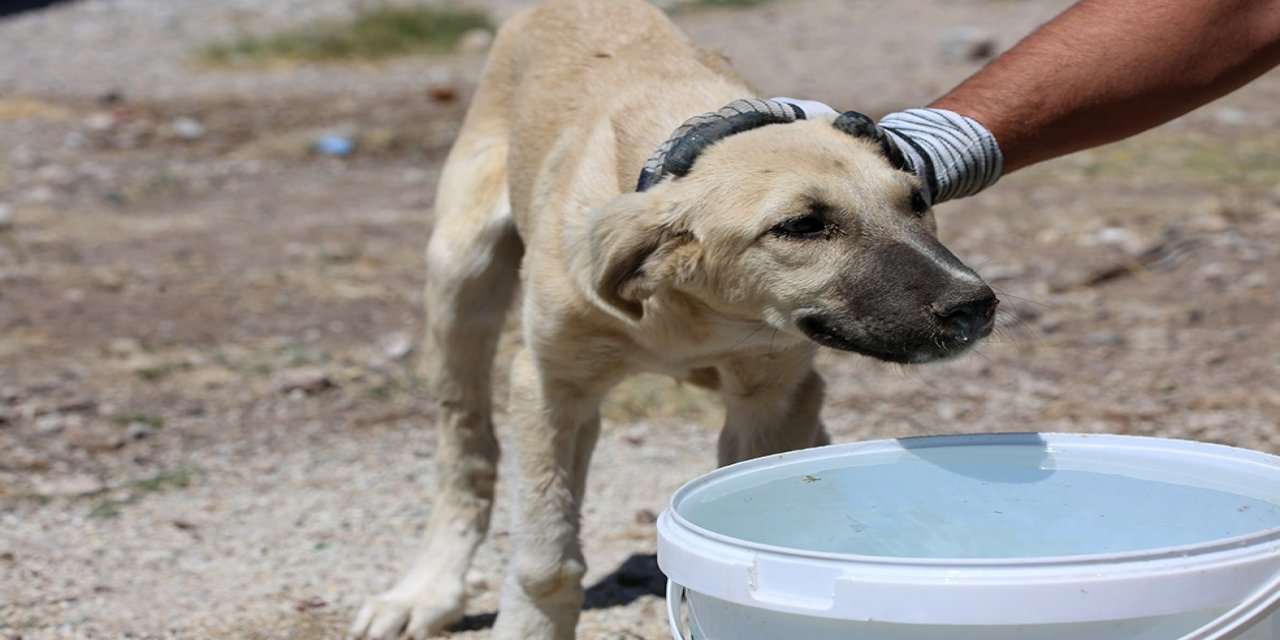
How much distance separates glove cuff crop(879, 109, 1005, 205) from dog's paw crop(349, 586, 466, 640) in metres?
1.58

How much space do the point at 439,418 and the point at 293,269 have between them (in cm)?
326

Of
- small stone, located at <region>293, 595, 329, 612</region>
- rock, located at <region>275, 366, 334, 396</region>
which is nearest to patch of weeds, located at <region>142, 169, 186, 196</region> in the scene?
rock, located at <region>275, 366, 334, 396</region>

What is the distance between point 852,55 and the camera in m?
13.7

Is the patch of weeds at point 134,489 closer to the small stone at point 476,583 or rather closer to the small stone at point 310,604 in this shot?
the small stone at point 310,604

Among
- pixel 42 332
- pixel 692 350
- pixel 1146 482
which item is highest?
pixel 1146 482

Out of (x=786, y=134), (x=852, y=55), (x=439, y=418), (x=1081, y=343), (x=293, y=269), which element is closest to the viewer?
(x=786, y=134)

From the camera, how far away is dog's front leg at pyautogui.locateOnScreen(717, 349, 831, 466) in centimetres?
330

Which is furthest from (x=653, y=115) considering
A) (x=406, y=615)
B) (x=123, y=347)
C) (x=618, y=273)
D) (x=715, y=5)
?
(x=715, y=5)

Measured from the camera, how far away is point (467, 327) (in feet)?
13.5

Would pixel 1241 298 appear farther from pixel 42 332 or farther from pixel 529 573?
pixel 42 332

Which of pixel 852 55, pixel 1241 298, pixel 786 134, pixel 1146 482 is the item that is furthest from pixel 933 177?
pixel 852 55

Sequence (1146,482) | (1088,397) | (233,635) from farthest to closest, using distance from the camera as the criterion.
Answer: (1088,397) → (233,635) → (1146,482)

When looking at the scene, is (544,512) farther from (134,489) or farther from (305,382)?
(305,382)

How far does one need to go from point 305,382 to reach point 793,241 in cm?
309
